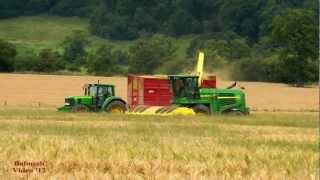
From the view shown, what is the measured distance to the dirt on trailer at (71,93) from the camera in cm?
5103

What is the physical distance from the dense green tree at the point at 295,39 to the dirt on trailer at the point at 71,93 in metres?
11.5

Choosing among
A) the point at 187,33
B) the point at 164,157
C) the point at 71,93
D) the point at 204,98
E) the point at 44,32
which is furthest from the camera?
the point at 187,33

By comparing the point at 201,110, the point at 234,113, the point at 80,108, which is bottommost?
the point at 234,113

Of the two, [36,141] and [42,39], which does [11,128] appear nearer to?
[36,141]

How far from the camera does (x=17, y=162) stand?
40.0 feet

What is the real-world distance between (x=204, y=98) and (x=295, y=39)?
43870 mm

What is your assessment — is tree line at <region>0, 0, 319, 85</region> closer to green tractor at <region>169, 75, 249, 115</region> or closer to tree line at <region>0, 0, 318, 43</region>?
tree line at <region>0, 0, 318, 43</region>

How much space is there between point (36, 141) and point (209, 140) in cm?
465

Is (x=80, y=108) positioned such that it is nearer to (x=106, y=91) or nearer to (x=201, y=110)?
(x=106, y=91)

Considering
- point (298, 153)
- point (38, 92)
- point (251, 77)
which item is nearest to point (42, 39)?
point (251, 77)

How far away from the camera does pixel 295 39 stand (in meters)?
77.7

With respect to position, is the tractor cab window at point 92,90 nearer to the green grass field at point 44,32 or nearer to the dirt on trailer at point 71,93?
the dirt on trailer at point 71,93

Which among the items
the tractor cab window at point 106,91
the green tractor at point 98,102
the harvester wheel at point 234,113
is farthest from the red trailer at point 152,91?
the harvester wheel at point 234,113

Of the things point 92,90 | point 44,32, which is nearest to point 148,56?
point 44,32
